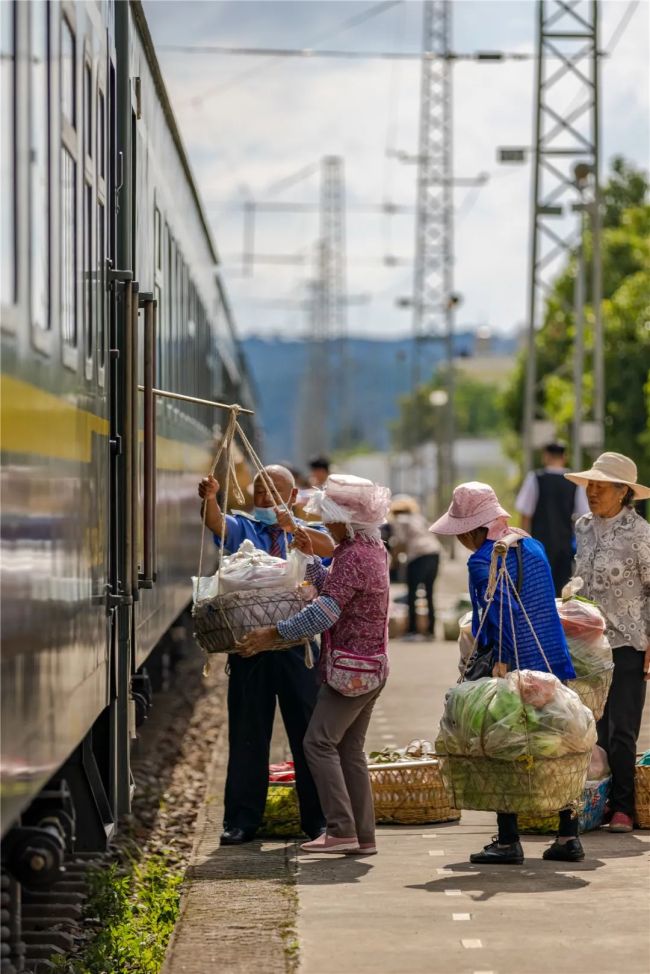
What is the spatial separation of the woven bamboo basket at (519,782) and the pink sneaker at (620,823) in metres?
1.04

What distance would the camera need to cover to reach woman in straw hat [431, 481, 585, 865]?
25.8 feet

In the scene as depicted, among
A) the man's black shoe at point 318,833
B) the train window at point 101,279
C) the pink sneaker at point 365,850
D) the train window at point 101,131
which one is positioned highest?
the train window at point 101,131

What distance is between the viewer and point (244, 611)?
8.39 m

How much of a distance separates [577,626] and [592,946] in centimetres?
237

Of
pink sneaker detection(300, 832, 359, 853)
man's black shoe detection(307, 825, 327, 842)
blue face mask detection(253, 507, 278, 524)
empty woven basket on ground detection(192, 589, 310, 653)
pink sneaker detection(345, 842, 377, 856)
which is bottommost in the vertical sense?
man's black shoe detection(307, 825, 327, 842)

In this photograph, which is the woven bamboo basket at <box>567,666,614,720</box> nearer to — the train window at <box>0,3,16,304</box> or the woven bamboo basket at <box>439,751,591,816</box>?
the woven bamboo basket at <box>439,751,591,816</box>

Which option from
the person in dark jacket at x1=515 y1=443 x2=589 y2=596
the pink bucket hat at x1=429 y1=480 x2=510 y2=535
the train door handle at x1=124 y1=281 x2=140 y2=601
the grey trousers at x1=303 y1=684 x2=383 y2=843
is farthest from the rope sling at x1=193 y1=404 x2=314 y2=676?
the person in dark jacket at x1=515 y1=443 x2=589 y2=596

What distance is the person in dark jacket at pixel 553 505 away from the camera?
15750 mm

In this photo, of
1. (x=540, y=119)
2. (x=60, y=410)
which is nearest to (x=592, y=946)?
(x=60, y=410)

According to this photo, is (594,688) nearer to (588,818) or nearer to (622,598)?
(622,598)

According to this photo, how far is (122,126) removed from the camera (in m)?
7.81

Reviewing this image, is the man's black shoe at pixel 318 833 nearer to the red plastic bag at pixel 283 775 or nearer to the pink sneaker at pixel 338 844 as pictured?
the pink sneaker at pixel 338 844

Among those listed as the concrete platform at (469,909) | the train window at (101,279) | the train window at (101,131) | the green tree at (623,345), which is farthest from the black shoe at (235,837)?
the green tree at (623,345)

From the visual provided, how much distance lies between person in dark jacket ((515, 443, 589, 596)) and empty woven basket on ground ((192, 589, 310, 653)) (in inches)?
299
